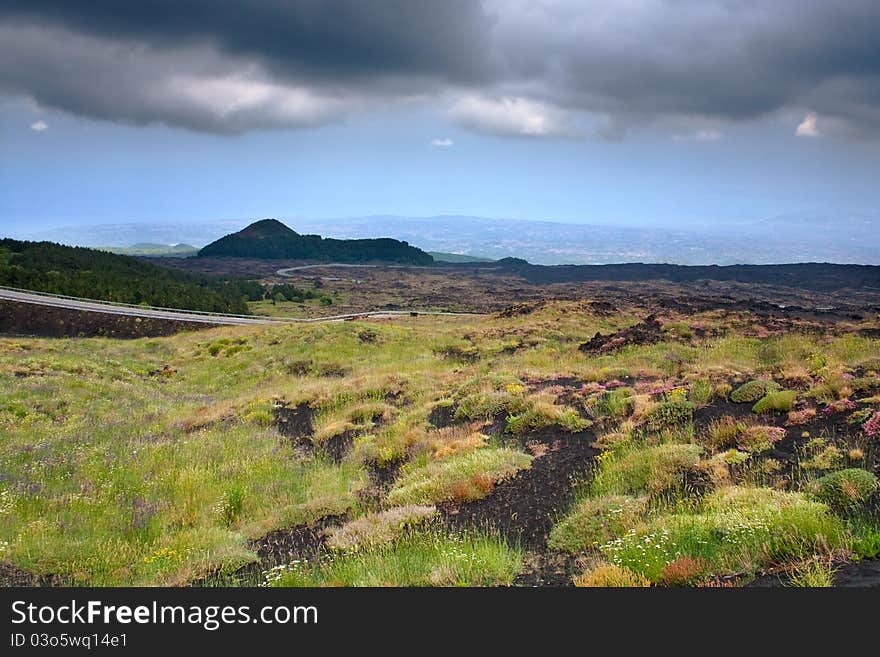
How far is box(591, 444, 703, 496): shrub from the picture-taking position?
882 cm

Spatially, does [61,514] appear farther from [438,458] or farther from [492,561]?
[492,561]

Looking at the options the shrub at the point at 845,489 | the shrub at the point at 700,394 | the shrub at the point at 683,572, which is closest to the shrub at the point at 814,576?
the shrub at the point at 683,572

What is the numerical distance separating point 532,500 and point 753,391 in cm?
755

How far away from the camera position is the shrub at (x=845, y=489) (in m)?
6.83

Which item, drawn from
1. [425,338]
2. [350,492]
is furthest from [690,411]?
[425,338]

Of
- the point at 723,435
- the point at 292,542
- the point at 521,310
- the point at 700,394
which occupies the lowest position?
the point at 292,542

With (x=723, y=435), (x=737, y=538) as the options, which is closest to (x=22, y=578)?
(x=737, y=538)

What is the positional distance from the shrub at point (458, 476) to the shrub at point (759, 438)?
408 centimetres

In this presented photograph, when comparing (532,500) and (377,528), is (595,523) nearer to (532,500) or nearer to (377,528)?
(532,500)

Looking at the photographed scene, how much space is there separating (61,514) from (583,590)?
9.35 meters

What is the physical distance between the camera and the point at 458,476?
10.0 m

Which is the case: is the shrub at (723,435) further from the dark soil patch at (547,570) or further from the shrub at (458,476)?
the dark soil patch at (547,570)

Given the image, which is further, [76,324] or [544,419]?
[76,324]

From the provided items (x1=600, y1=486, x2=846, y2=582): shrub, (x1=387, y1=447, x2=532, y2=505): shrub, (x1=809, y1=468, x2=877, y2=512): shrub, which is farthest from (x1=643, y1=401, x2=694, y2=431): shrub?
(x1=600, y1=486, x2=846, y2=582): shrub
